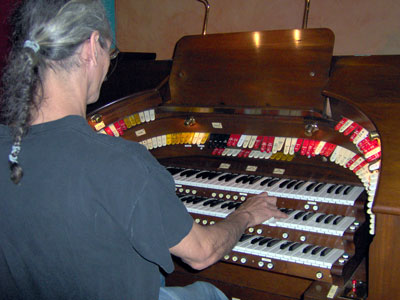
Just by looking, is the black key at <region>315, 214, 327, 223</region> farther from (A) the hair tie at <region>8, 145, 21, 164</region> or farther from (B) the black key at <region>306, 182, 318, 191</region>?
(A) the hair tie at <region>8, 145, 21, 164</region>

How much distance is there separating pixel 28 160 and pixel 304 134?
1.46 metres

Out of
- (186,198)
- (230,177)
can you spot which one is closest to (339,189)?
(230,177)

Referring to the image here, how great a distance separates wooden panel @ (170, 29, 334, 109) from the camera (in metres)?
2.25

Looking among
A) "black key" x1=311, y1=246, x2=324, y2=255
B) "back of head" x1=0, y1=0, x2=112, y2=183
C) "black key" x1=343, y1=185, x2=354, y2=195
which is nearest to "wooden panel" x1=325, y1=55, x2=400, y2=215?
"black key" x1=343, y1=185, x2=354, y2=195

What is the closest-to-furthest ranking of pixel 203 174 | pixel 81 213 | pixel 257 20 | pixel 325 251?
pixel 81 213 → pixel 325 251 → pixel 203 174 → pixel 257 20

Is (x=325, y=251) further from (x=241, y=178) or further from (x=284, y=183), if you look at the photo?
(x=241, y=178)

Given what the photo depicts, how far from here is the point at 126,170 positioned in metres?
1.15

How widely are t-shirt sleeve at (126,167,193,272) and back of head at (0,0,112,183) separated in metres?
0.35

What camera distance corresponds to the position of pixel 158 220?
3.95 feet

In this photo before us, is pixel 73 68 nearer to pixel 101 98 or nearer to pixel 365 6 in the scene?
pixel 101 98

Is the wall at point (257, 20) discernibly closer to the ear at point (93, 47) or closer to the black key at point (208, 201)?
the black key at point (208, 201)

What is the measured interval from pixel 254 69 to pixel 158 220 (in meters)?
1.43

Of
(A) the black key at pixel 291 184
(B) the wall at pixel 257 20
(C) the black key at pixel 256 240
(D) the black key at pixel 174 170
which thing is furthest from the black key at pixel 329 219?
(B) the wall at pixel 257 20

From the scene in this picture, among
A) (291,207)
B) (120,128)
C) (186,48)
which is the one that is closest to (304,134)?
(291,207)
